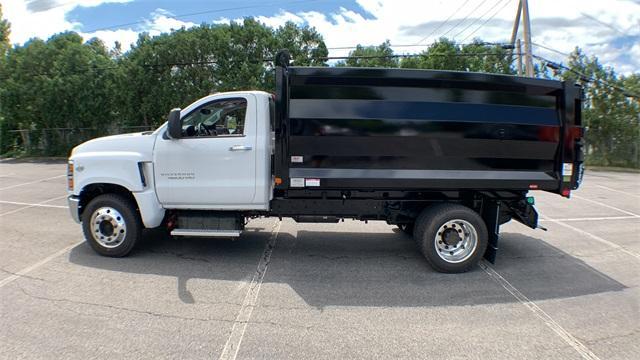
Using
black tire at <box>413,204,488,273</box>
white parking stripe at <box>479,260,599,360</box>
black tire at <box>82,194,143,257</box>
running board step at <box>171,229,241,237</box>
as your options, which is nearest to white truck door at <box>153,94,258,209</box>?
running board step at <box>171,229,241,237</box>

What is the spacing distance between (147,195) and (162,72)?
1919 centimetres

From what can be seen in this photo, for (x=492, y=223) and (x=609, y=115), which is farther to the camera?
(x=609, y=115)

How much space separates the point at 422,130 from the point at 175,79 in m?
20.2

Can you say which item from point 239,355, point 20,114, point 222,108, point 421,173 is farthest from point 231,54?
point 239,355

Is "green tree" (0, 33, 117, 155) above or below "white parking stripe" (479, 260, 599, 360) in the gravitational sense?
above

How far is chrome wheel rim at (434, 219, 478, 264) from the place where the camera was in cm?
518

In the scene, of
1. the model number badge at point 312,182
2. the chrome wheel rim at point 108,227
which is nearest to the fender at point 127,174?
the chrome wheel rim at point 108,227

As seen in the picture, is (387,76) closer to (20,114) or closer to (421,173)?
(421,173)

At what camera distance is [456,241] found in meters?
5.24

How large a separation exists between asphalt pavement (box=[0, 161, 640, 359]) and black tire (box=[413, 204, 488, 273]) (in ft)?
0.52

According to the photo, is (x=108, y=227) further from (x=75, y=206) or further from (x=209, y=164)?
(x=209, y=164)

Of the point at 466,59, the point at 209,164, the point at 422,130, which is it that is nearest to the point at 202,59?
the point at 466,59

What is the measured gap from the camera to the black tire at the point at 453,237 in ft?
16.8

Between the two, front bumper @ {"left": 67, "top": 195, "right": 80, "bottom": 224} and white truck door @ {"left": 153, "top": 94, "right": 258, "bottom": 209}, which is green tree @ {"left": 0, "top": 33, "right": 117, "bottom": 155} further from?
white truck door @ {"left": 153, "top": 94, "right": 258, "bottom": 209}
